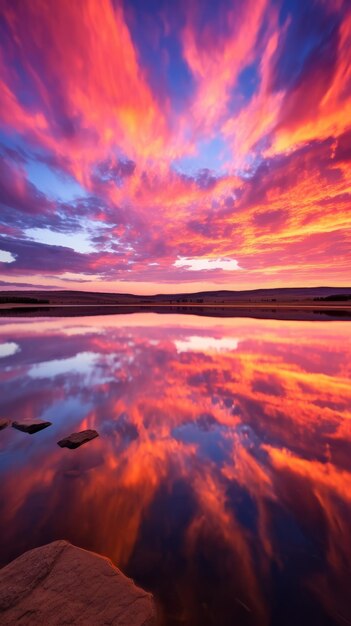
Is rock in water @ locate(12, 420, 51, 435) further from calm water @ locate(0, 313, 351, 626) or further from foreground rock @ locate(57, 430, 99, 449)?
foreground rock @ locate(57, 430, 99, 449)

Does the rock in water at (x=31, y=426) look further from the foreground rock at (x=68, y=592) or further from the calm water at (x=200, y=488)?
the foreground rock at (x=68, y=592)

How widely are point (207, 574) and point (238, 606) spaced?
35 cm

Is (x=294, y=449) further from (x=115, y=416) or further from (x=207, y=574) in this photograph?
(x=115, y=416)

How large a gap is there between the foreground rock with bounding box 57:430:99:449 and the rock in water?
0.83 metres

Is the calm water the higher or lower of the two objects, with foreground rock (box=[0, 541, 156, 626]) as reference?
lower

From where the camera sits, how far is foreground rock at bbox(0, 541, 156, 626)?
211cm

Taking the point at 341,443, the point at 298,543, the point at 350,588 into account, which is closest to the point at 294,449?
the point at 341,443

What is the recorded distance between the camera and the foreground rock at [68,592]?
211 centimetres

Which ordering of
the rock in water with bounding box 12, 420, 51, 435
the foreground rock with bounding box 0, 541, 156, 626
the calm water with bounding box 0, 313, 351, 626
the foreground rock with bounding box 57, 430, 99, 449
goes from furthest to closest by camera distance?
1. the rock in water with bounding box 12, 420, 51, 435
2. the foreground rock with bounding box 57, 430, 99, 449
3. the calm water with bounding box 0, 313, 351, 626
4. the foreground rock with bounding box 0, 541, 156, 626

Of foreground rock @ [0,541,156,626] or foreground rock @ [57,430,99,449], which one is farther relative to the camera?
foreground rock @ [57,430,99,449]

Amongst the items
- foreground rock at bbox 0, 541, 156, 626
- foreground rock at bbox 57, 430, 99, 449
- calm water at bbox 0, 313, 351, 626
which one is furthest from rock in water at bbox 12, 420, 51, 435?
foreground rock at bbox 0, 541, 156, 626

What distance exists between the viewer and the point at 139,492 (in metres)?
3.71

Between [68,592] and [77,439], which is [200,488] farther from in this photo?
[77,439]

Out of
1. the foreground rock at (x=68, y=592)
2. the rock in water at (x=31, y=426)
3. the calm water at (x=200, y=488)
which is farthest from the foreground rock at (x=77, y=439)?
the foreground rock at (x=68, y=592)
